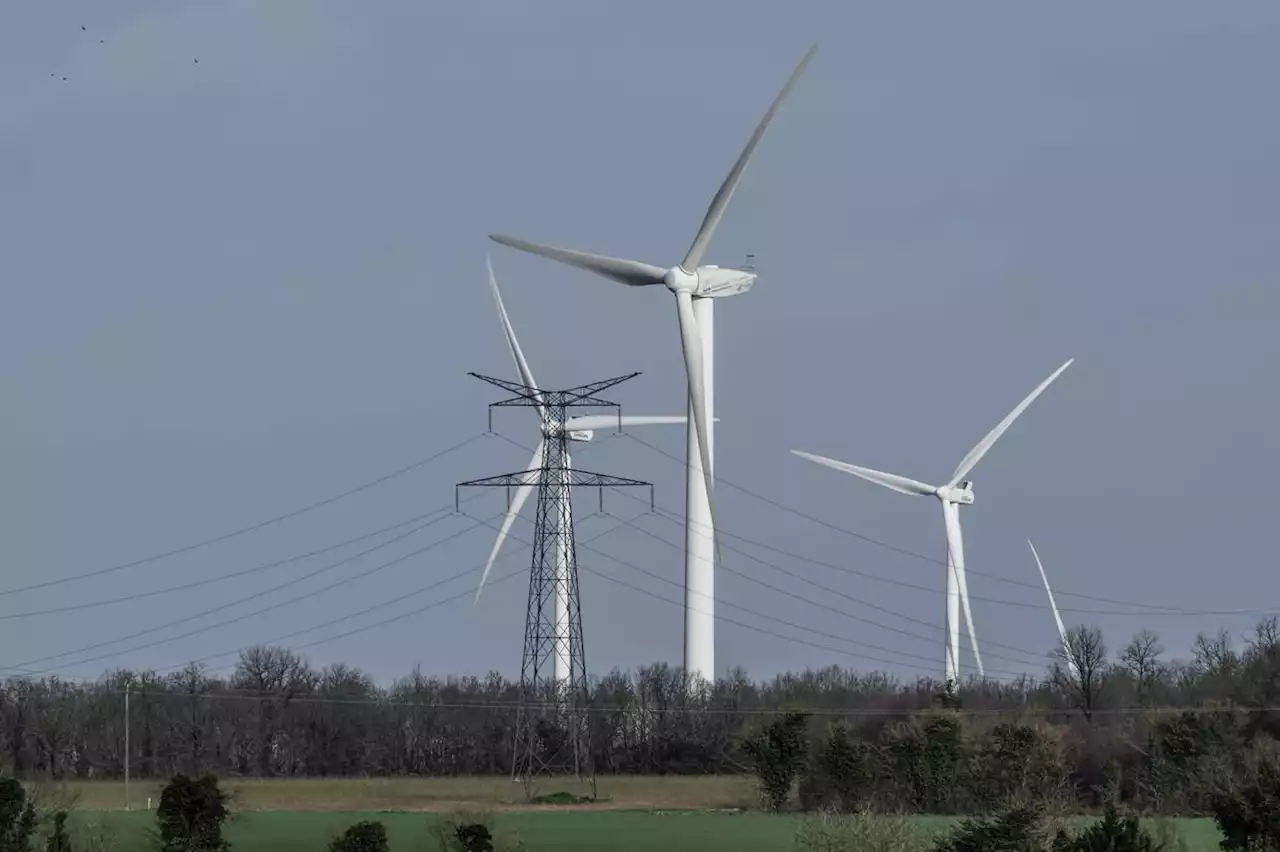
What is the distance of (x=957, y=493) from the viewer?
4717 inches

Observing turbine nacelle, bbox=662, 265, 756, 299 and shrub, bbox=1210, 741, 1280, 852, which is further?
turbine nacelle, bbox=662, 265, 756, 299

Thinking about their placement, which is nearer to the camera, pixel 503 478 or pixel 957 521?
pixel 503 478

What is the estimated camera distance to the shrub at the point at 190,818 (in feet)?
200

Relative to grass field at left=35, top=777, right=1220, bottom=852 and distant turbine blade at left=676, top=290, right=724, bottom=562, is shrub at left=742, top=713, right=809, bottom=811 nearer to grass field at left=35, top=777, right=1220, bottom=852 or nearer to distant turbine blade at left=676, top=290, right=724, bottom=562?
grass field at left=35, top=777, right=1220, bottom=852

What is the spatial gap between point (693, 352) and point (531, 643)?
565 inches

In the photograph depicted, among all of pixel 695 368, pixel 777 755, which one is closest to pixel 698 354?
pixel 695 368

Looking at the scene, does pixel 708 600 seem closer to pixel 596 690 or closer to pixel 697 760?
pixel 697 760

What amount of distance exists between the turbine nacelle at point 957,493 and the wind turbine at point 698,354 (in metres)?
17.3

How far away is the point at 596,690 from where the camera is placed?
445 ft

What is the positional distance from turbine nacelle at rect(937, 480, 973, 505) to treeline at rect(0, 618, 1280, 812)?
1057 cm

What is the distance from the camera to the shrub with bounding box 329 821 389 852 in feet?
187

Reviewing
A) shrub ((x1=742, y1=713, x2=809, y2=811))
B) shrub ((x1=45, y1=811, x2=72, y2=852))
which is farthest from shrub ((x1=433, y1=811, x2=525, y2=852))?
shrub ((x1=742, y1=713, x2=809, y2=811))

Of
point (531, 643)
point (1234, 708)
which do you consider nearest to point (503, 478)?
point (531, 643)

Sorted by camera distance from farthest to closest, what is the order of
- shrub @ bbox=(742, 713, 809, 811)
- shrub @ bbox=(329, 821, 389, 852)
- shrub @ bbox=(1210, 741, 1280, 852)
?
shrub @ bbox=(742, 713, 809, 811), shrub @ bbox=(329, 821, 389, 852), shrub @ bbox=(1210, 741, 1280, 852)
